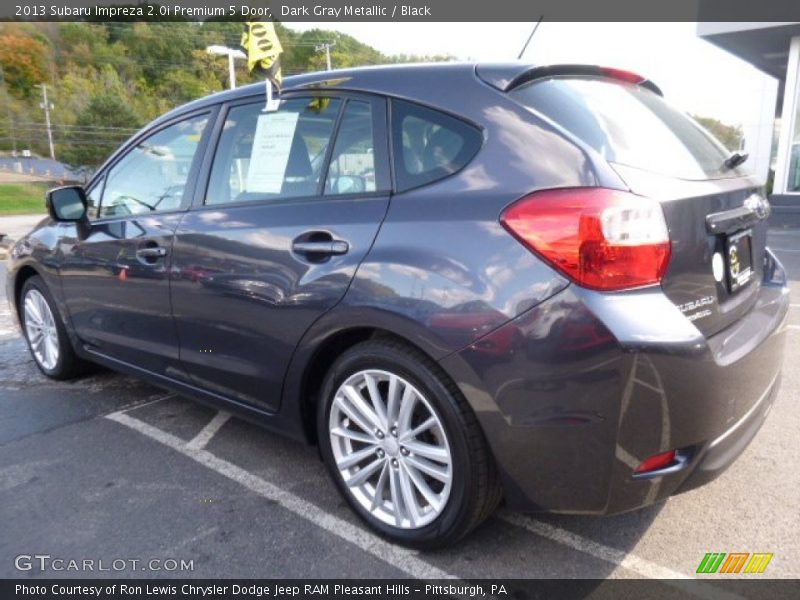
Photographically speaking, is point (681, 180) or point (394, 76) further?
point (394, 76)

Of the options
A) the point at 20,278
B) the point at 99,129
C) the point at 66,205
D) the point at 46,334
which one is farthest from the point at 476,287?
the point at 99,129

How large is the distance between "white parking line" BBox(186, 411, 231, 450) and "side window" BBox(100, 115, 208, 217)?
1213mm

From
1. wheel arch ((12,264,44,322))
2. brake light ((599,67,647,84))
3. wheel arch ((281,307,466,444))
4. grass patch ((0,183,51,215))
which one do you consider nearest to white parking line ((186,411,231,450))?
wheel arch ((281,307,466,444))

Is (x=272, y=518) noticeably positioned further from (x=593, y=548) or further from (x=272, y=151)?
(x=272, y=151)

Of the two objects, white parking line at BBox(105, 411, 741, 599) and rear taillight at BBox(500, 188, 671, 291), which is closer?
rear taillight at BBox(500, 188, 671, 291)

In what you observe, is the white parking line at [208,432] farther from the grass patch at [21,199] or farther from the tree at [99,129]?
the tree at [99,129]

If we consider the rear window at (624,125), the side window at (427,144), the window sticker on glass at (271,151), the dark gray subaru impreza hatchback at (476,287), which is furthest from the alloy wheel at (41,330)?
the rear window at (624,125)

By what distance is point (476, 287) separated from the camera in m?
1.88

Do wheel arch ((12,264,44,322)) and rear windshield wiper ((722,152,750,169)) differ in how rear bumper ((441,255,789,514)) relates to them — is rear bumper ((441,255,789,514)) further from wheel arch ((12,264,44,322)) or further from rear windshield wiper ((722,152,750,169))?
wheel arch ((12,264,44,322))

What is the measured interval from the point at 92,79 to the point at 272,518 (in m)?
96.9

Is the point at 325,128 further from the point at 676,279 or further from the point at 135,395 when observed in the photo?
the point at 135,395

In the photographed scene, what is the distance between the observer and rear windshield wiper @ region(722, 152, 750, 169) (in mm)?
2395

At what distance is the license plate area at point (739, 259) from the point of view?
208 cm

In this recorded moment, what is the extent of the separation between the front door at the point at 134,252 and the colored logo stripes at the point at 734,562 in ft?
8.16
